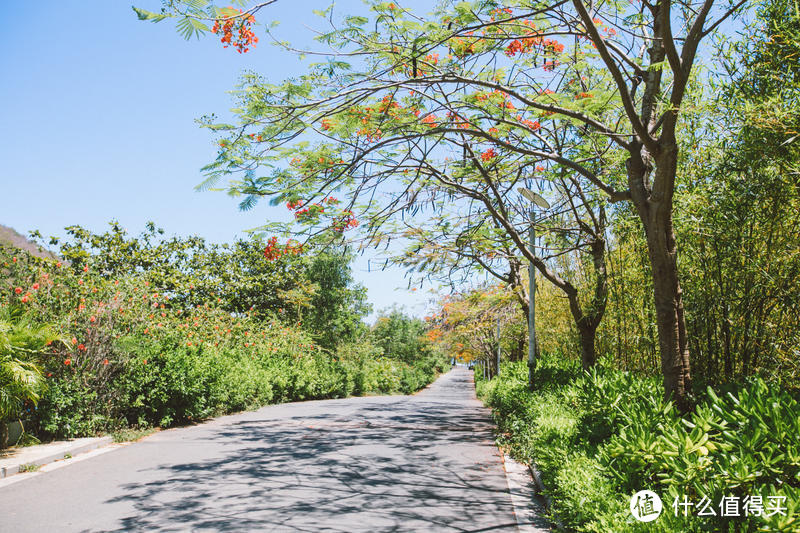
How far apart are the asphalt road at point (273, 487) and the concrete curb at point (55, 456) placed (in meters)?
0.41

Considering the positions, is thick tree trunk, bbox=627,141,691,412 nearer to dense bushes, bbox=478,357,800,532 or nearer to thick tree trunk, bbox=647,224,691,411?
thick tree trunk, bbox=647,224,691,411

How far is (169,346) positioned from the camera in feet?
35.0

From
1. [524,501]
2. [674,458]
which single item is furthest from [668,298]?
[524,501]

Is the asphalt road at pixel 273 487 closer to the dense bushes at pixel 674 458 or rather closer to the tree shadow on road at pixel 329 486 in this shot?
the tree shadow on road at pixel 329 486

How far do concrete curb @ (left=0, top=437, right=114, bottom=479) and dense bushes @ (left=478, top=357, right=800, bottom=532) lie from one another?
6498mm

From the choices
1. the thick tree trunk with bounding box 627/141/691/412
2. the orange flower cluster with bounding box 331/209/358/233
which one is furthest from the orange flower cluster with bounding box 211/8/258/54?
the thick tree trunk with bounding box 627/141/691/412

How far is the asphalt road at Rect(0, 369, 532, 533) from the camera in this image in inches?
182

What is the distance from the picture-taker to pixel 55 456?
6.97m

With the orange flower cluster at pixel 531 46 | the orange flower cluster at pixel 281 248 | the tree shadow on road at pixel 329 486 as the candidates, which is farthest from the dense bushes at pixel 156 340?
the orange flower cluster at pixel 531 46

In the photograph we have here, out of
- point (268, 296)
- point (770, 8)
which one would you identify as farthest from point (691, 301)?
point (268, 296)

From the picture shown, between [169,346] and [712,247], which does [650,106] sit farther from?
[169,346]

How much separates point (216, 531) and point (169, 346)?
7.19 metres

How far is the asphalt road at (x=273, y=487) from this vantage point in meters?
4.61

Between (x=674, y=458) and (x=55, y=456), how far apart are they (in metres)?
7.84
